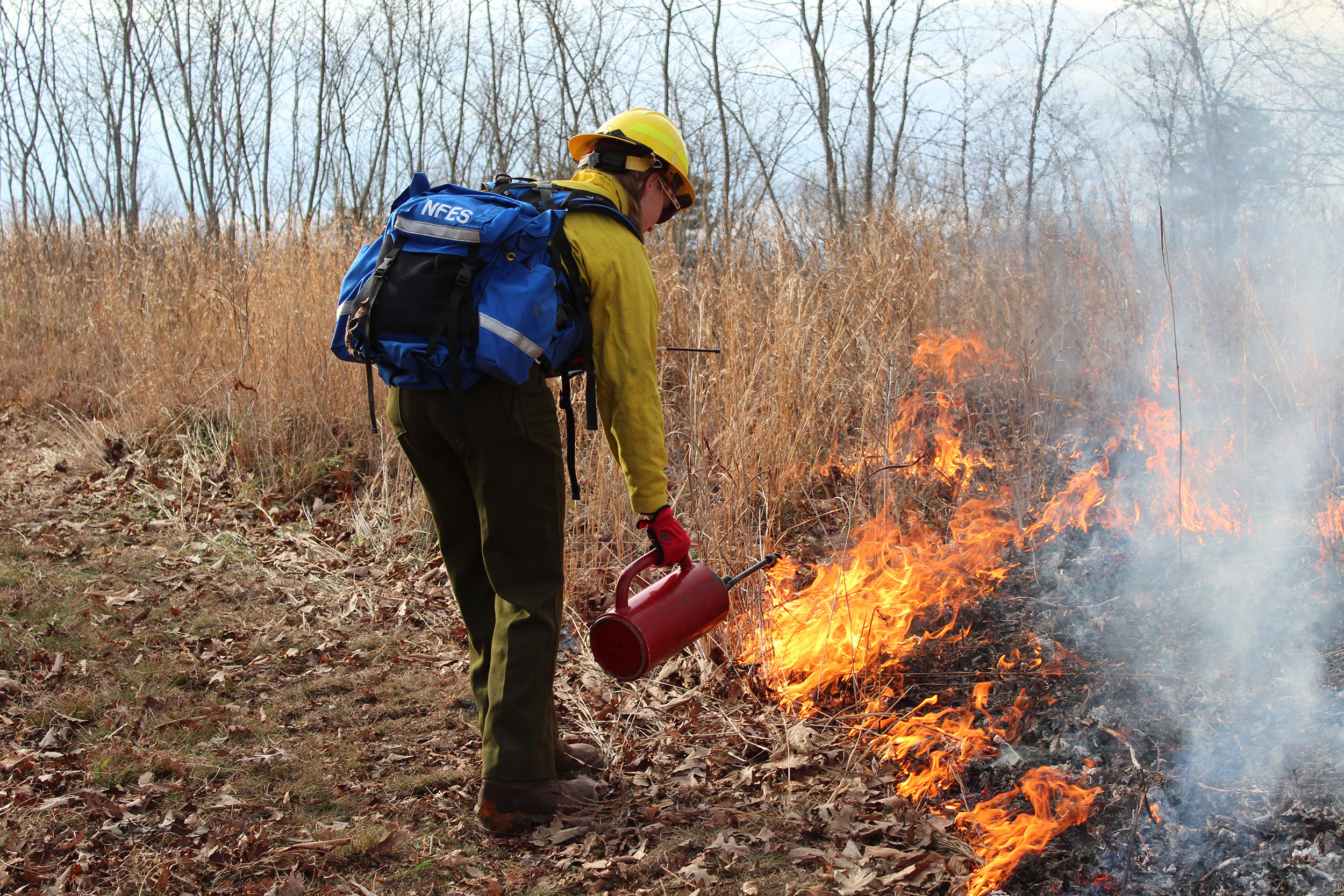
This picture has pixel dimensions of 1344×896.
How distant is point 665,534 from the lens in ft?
8.21

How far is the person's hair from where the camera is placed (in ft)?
8.46

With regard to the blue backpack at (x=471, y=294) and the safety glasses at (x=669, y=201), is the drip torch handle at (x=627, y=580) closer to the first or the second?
the blue backpack at (x=471, y=294)

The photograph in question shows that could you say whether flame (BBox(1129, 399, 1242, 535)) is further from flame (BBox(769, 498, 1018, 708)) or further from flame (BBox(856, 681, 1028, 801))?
flame (BBox(856, 681, 1028, 801))

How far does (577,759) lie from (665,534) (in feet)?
3.25

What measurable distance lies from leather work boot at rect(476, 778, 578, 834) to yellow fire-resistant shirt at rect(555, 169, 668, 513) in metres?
0.95

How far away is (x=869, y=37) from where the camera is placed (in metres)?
8.77

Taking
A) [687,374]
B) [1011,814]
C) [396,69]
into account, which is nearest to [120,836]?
[1011,814]

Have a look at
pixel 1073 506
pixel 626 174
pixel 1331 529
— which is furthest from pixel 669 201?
pixel 1331 529

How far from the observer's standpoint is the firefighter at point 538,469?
2.35 m

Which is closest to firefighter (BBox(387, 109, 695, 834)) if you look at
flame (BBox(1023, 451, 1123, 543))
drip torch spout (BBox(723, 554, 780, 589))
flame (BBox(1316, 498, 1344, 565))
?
drip torch spout (BBox(723, 554, 780, 589))

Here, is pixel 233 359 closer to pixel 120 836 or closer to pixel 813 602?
pixel 120 836

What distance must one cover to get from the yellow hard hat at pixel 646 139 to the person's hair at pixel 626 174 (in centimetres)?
1

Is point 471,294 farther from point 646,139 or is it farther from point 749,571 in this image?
point 749,571

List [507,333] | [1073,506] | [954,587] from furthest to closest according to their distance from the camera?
[1073,506] < [954,587] < [507,333]
